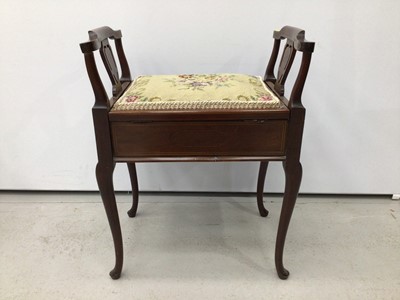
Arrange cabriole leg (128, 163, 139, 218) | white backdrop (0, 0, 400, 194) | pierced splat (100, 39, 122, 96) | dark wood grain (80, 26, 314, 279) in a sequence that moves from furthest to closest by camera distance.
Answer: cabriole leg (128, 163, 139, 218)
white backdrop (0, 0, 400, 194)
pierced splat (100, 39, 122, 96)
dark wood grain (80, 26, 314, 279)

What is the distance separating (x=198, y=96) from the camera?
2.77 feet

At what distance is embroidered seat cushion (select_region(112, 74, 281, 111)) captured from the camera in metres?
0.82

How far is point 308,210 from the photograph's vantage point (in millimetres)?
1384

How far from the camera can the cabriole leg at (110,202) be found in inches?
34.1

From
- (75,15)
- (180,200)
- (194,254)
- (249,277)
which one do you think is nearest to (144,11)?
(75,15)

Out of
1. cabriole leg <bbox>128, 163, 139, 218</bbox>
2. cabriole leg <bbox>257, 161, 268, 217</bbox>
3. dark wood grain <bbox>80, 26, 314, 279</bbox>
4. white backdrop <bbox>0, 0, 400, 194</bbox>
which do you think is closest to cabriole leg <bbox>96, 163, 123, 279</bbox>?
dark wood grain <bbox>80, 26, 314, 279</bbox>

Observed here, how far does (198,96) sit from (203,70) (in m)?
0.47

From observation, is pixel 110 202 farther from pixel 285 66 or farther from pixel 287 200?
pixel 285 66

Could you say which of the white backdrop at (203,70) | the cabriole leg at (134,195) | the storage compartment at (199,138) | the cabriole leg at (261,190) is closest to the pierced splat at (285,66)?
the storage compartment at (199,138)

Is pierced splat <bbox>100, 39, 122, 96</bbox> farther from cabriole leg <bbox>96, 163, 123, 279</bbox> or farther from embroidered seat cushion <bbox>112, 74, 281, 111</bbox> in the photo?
cabriole leg <bbox>96, 163, 123, 279</bbox>

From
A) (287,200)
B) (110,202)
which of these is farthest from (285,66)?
(110,202)

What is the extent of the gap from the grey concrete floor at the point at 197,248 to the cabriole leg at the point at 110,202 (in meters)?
0.06

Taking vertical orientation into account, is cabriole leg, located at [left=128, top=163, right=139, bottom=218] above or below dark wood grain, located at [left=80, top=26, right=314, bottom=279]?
below

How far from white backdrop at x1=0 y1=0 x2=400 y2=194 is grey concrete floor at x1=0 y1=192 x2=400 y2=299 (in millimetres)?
105
